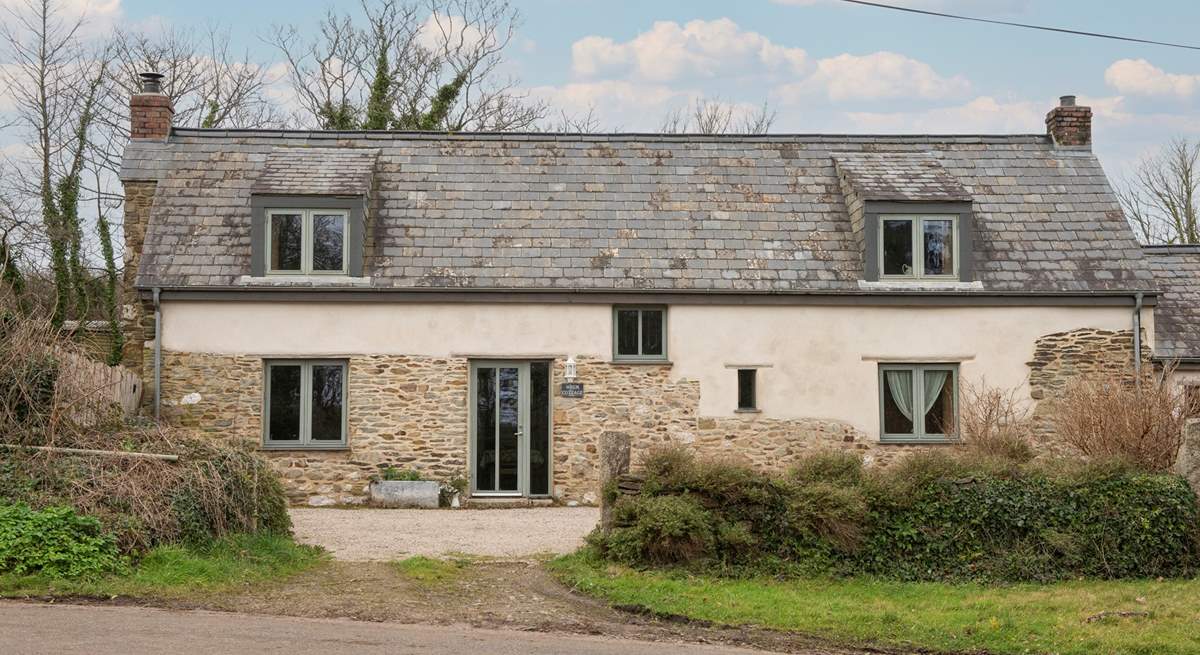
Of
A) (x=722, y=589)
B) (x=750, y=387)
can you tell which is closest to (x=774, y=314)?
(x=750, y=387)

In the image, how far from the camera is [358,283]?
695 inches

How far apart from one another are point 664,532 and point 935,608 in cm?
259

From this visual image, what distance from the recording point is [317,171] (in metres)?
18.7

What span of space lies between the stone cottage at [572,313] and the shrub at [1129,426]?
13.3ft

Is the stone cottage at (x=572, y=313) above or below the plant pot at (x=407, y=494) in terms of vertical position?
above

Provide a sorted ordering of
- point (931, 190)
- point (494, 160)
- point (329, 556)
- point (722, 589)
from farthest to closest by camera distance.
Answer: point (494, 160), point (931, 190), point (329, 556), point (722, 589)

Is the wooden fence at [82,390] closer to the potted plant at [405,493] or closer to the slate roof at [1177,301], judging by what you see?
the potted plant at [405,493]

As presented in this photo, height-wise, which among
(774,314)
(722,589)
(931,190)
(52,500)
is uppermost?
(931,190)

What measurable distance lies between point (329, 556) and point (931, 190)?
11270 mm

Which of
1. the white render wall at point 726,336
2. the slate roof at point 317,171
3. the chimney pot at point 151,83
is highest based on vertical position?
the chimney pot at point 151,83

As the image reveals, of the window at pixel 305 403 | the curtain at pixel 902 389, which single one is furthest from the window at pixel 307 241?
the curtain at pixel 902 389

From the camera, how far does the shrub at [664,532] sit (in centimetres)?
1144

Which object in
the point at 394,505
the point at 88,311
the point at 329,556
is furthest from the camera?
the point at 88,311

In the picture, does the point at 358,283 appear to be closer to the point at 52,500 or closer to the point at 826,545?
the point at 52,500
